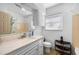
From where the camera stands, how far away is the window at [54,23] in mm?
1523

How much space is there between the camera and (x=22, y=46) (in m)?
1.45

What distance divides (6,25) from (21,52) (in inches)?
16.7

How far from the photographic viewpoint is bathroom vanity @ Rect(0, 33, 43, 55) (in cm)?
138

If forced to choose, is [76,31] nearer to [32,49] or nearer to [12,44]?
[32,49]

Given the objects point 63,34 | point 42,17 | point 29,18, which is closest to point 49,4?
point 42,17

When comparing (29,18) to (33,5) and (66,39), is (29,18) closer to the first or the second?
(33,5)

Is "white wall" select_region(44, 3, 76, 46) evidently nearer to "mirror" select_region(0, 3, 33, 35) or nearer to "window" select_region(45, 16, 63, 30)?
"window" select_region(45, 16, 63, 30)

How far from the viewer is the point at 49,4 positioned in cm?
151

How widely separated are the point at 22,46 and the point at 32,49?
165 millimetres

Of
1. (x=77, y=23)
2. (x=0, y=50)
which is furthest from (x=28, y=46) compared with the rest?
(x=77, y=23)

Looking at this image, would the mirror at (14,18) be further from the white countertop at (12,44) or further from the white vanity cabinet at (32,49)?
the white vanity cabinet at (32,49)

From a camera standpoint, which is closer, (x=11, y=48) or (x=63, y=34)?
(x=11, y=48)
